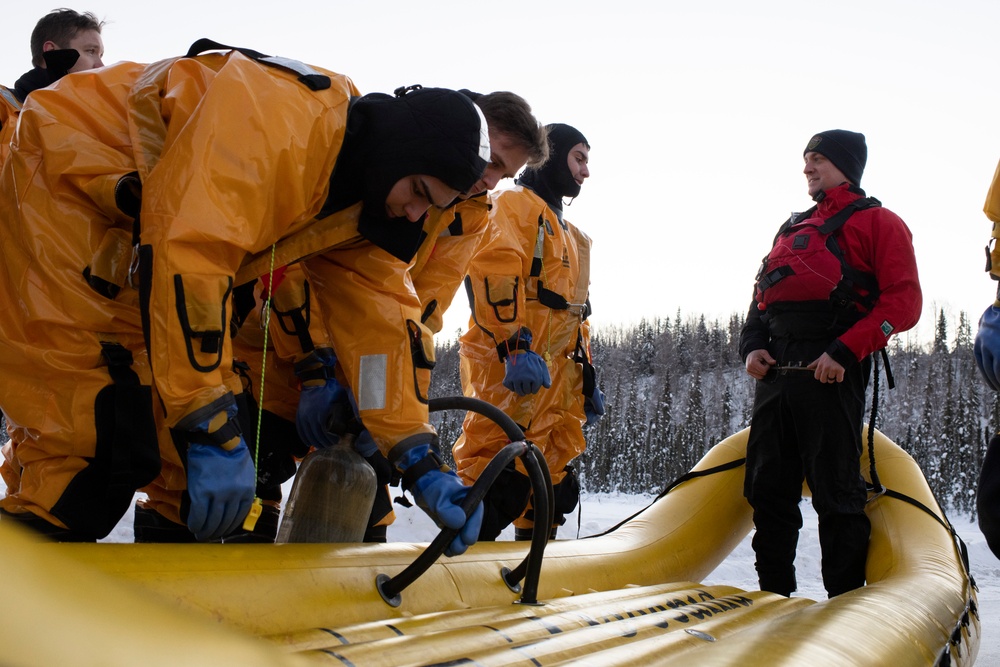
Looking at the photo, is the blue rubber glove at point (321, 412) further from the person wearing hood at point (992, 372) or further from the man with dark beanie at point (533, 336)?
the person wearing hood at point (992, 372)

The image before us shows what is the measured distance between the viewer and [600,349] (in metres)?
43.8

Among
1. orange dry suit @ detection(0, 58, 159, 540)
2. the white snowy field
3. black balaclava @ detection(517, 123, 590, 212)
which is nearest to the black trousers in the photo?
the white snowy field

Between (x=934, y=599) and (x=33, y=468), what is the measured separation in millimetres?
2949

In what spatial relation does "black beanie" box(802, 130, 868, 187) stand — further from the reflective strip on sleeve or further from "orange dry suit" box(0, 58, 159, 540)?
"orange dry suit" box(0, 58, 159, 540)

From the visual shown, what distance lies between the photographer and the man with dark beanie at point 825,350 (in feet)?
12.1

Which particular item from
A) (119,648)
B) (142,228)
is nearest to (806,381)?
(142,228)

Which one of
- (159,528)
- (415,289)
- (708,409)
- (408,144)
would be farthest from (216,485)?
(708,409)

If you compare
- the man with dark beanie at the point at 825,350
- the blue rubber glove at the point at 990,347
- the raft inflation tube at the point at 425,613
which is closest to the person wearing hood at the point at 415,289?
the raft inflation tube at the point at 425,613

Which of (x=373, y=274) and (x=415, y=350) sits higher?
(x=373, y=274)

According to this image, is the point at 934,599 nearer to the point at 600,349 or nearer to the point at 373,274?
the point at 373,274

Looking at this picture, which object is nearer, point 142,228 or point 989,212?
point 142,228

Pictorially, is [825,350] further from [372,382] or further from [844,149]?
[372,382]

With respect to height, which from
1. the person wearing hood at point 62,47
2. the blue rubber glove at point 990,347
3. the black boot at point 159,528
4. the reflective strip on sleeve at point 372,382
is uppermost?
the person wearing hood at point 62,47

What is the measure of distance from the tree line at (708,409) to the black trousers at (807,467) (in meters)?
16.5
